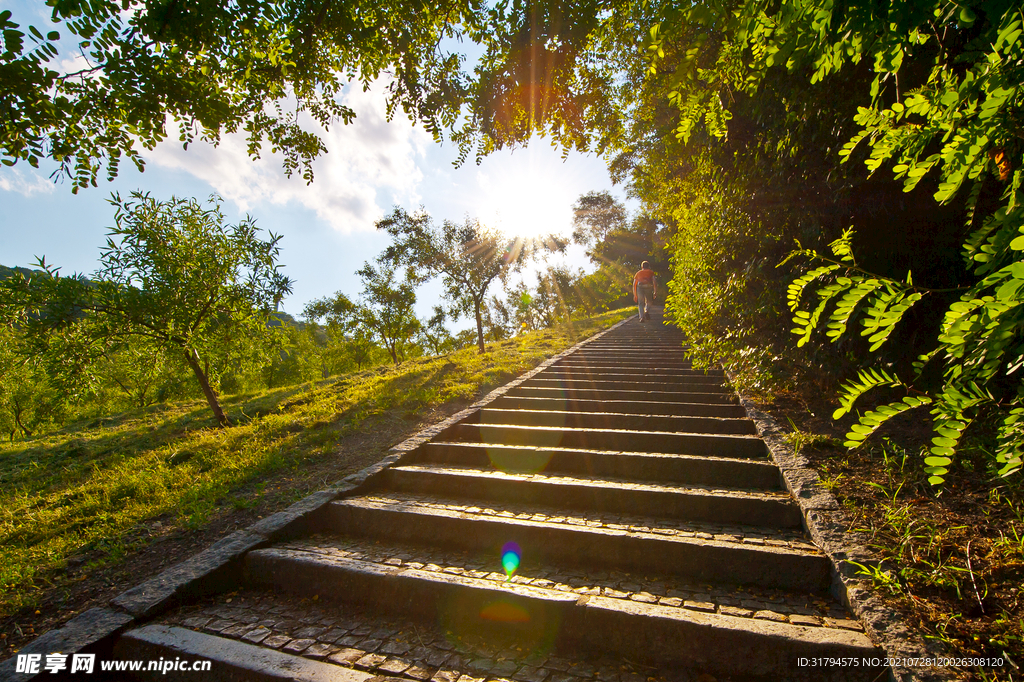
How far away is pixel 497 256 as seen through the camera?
21.4 meters

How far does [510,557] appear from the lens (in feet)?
10.5

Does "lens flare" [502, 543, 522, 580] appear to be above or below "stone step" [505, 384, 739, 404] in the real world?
below

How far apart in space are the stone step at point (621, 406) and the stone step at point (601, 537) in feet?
7.54

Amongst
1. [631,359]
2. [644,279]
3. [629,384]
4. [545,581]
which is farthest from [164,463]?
[644,279]

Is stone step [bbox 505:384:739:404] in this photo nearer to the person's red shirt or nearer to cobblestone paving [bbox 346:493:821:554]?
cobblestone paving [bbox 346:493:821:554]

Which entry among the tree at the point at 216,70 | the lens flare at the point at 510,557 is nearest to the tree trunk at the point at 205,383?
the tree at the point at 216,70

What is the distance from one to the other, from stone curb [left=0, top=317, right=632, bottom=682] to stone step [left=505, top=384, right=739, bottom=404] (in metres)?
2.92

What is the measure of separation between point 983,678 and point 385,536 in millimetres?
3551

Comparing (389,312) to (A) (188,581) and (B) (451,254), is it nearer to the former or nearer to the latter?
(B) (451,254)

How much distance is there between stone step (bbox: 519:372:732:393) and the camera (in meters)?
6.61

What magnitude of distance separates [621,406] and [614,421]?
64 cm

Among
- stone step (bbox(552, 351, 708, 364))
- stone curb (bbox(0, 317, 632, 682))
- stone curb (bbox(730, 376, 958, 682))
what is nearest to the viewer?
stone curb (bbox(730, 376, 958, 682))

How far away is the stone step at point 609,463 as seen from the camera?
3.74 m

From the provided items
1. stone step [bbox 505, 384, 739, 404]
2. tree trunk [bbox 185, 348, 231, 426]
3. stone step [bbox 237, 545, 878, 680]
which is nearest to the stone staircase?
stone step [bbox 237, 545, 878, 680]
